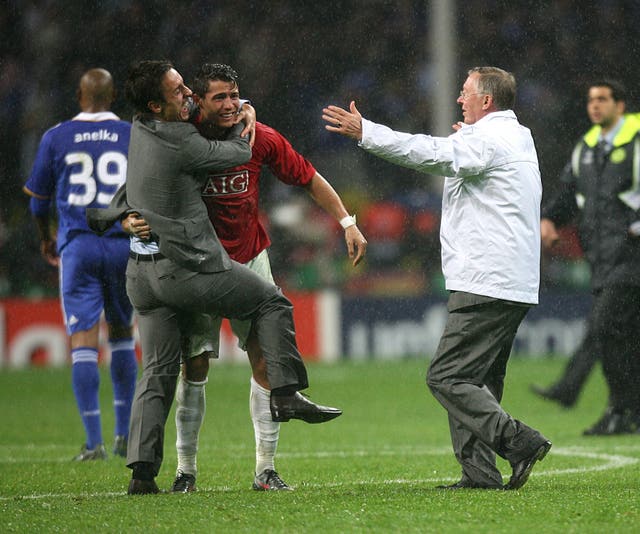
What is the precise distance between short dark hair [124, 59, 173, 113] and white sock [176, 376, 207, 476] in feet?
3.93

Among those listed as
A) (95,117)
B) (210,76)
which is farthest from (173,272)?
(95,117)

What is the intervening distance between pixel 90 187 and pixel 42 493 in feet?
7.09

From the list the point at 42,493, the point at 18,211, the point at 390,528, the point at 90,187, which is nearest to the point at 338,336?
the point at 18,211

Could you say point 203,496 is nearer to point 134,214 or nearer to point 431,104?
point 134,214

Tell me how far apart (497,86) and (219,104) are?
1145 millimetres

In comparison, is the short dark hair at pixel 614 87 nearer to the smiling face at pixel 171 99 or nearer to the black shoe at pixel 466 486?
the black shoe at pixel 466 486

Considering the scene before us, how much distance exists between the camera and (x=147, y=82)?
16.9 feet

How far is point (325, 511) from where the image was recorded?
466 cm

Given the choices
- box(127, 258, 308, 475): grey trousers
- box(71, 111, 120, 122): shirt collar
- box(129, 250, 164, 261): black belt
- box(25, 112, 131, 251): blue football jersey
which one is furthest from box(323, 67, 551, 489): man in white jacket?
box(71, 111, 120, 122): shirt collar

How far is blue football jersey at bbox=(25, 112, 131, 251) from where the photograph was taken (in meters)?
7.16

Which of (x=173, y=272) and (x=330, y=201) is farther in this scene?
(x=330, y=201)

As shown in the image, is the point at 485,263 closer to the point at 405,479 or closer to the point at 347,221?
the point at 347,221

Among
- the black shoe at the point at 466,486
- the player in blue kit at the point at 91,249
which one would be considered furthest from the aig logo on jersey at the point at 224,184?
the player in blue kit at the point at 91,249

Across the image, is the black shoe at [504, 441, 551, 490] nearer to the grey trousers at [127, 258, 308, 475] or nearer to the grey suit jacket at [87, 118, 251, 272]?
the grey trousers at [127, 258, 308, 475]
